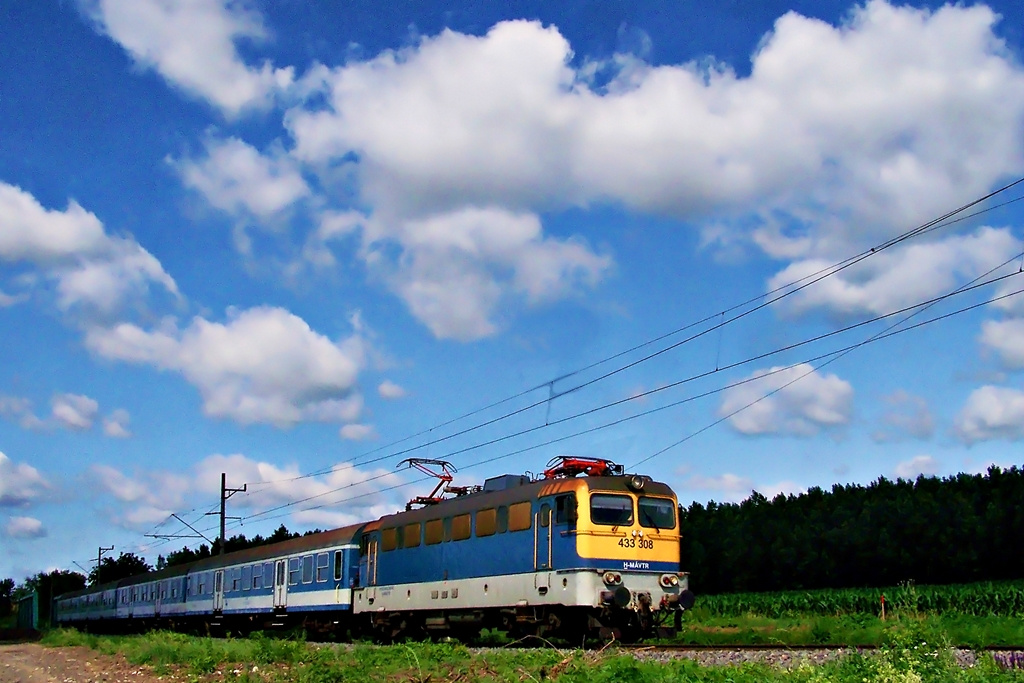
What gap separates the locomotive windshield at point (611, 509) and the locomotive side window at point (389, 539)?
9.12 meters

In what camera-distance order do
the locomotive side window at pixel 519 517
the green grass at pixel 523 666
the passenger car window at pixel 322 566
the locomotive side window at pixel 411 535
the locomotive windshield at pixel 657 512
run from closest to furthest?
the green grass at pixel 523 666, the locomotive windshield at pixel 657 512, the locomotive side window at pixel 519 517, the locomotive side window at pixel 411 535, the passenger car window at pixel 322 566

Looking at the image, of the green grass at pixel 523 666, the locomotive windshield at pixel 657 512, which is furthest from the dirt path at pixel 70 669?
the locomotive windshield at pixel 657 512

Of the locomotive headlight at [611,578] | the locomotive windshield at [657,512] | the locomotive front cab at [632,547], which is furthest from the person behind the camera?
the locomotive windshield at [657,512]

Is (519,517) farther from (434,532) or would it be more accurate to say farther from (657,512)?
(434,532)

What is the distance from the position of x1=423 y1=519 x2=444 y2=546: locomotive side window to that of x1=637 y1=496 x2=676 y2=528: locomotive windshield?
19.7 feet

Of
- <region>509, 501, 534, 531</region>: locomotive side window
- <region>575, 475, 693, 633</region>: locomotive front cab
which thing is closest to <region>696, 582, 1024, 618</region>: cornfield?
<region>575, 475, 693, 633</region>: locomotive front cab

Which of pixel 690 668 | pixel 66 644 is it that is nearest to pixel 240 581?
pixel 66 644

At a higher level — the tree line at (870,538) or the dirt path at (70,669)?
the tree line at (870,538)

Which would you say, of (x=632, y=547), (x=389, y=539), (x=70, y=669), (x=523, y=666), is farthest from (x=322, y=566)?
(x=523, y=666)

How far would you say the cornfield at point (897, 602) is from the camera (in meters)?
38.6

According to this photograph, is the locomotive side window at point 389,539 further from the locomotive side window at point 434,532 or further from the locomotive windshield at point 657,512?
the locomotive windshield at point 657,512

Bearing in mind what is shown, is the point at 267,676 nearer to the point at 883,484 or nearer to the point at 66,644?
the point at 66,644

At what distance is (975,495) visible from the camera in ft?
198

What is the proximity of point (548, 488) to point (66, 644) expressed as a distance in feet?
80.2
